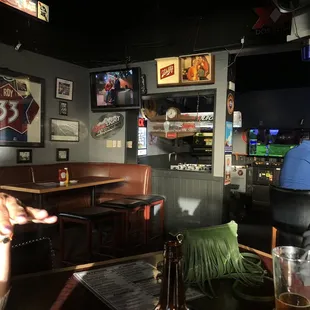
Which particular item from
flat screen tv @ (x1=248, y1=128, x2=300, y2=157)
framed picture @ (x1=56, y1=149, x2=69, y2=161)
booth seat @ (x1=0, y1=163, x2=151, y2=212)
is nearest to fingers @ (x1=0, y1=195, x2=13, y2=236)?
booth seat @ (x1=0, y1=163, x2=151, y2=212)

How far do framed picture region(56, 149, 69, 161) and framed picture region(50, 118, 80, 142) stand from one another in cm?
20

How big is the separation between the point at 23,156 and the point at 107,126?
5.63 ft

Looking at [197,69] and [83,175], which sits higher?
[197,69]

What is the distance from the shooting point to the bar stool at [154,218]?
14.6 ft

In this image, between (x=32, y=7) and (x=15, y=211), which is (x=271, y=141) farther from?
(x=15, y=211)

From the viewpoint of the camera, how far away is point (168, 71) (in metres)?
5.41

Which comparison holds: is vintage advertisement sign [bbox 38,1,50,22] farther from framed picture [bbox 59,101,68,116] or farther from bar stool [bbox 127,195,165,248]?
bar stool [bbox 127,195,165,248]

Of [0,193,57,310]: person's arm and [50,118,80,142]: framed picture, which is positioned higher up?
[50,118,80,142]: framed picture

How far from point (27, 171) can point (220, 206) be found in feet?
9.84

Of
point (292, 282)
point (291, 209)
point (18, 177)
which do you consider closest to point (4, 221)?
point (292, 282)

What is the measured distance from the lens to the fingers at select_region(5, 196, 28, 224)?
3.02 feet

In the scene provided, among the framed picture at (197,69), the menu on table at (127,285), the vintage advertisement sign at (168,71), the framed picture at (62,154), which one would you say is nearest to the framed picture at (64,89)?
the framed picture at (62,154)

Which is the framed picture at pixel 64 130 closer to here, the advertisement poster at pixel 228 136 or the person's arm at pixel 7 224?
the advertisement poster at pixel 228 136

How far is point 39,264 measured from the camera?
1.44 meters
